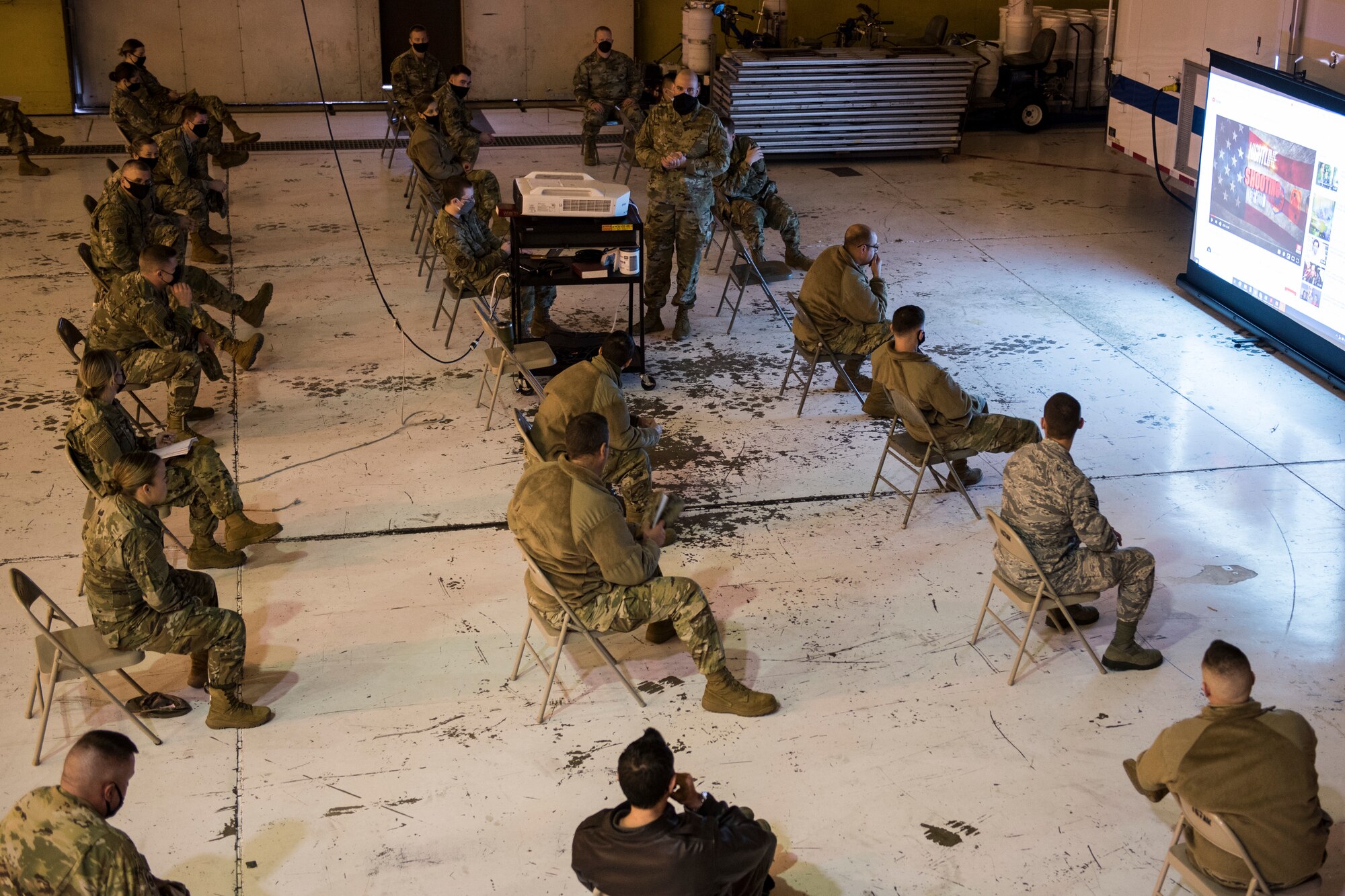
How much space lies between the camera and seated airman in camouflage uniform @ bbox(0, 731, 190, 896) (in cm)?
355

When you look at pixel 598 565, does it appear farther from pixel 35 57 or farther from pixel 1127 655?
pixel 35 57

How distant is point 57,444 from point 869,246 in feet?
16.1

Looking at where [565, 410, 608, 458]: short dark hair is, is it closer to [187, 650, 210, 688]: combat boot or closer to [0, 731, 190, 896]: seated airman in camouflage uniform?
[187, 650, 210, 688]: combat boot

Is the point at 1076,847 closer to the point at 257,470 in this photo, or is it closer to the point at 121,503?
the point at 121,503

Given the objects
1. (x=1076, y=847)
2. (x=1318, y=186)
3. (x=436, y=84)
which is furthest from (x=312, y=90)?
(x=1076, y=847)

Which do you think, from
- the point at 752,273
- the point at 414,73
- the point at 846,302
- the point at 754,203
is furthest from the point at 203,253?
the point at 846,302

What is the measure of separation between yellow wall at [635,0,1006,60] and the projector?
8972 millimetres

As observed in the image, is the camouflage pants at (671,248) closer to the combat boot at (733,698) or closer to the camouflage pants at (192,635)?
the combat boot at (733,698)

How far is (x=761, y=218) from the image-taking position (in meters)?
9.80

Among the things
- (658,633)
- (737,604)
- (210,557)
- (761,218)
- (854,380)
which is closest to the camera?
(658,633)

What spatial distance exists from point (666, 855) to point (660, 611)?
1572mm

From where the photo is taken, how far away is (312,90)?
16.2 m

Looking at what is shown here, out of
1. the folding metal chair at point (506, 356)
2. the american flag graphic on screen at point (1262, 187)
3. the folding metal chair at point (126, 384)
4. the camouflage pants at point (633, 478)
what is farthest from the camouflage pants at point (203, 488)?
the american flag graphic on screen at point (1262, 187)

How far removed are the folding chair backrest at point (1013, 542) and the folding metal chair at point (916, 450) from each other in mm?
1172
